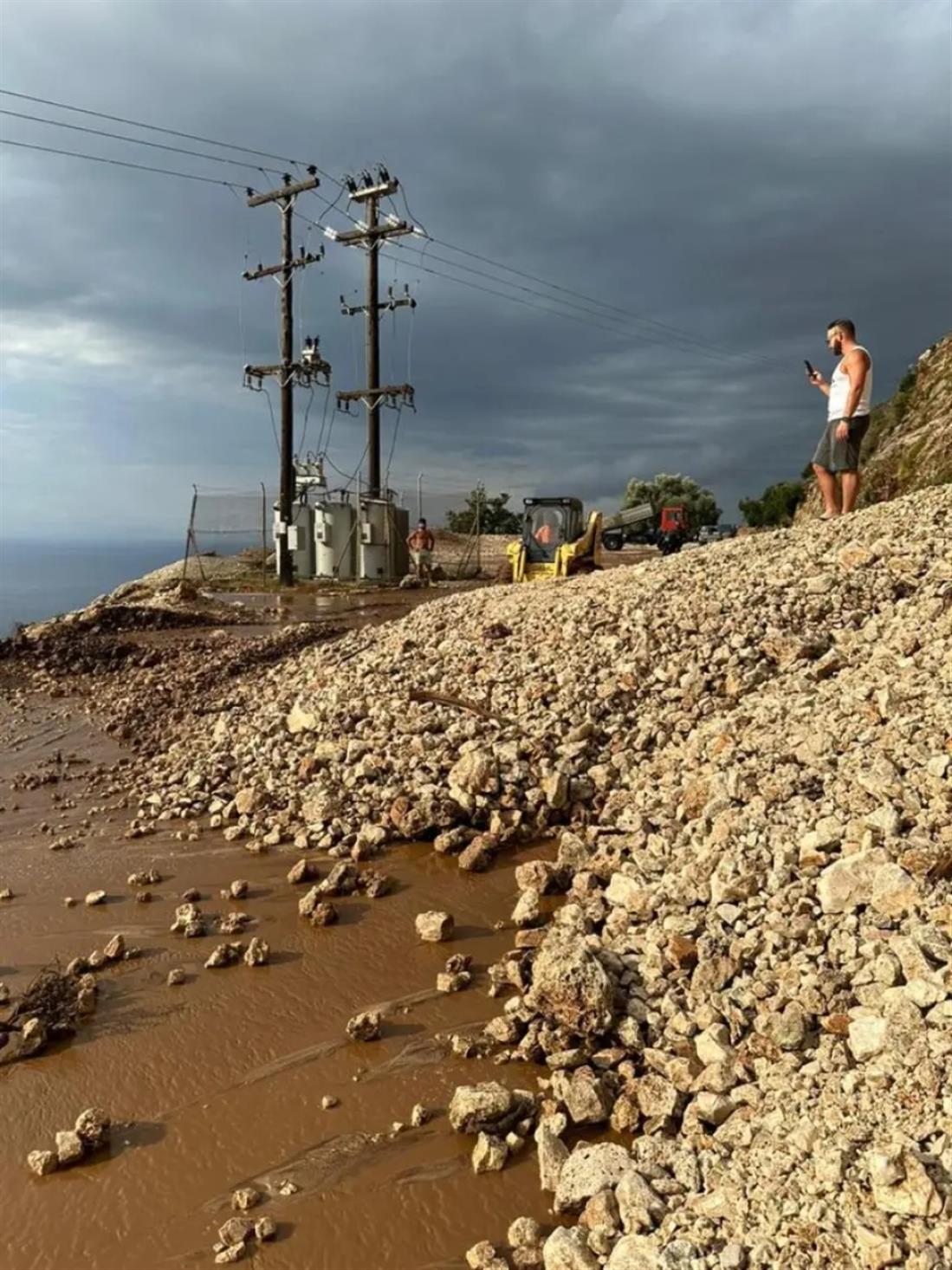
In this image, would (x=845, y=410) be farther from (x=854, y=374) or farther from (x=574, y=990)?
(x=574, y=990)

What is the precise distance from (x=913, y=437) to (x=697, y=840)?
16.6 m

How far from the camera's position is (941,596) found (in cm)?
585

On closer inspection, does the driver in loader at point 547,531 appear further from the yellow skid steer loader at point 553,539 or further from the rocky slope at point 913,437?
the rocky slope at point 913,437

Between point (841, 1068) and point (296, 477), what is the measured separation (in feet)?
71.4

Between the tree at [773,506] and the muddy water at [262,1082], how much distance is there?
107 feet

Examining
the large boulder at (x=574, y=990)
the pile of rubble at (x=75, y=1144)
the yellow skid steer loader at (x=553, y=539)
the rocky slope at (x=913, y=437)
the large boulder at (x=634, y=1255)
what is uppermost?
the rocky slope at (x=913, y=437)

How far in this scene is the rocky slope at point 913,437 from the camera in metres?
16.7

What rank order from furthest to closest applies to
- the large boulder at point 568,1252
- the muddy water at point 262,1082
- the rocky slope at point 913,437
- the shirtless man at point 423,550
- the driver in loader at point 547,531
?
the shirtless man at point 423,550, the rocky slope at point 913,437, the driver in loader at point 547,531, the muddy water at point 262,1082, the large boulder at point 568,1252

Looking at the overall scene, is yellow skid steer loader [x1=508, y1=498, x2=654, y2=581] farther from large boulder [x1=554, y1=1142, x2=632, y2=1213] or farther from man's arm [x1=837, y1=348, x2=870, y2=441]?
large boulder [x1=554, y1=1142, x2=632, y2=1213]

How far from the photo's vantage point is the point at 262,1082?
3.60 metres

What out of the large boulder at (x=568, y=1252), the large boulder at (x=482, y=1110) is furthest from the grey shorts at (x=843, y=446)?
the large boulder at (x=568, y=1252)

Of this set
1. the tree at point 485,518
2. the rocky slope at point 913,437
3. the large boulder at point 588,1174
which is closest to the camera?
the large boulder at point 588,1174

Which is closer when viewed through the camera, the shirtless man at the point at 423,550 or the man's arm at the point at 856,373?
the man's arm at the point at 856,373

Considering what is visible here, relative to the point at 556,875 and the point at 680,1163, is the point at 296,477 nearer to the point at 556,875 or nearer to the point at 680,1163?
the point at 556,875
